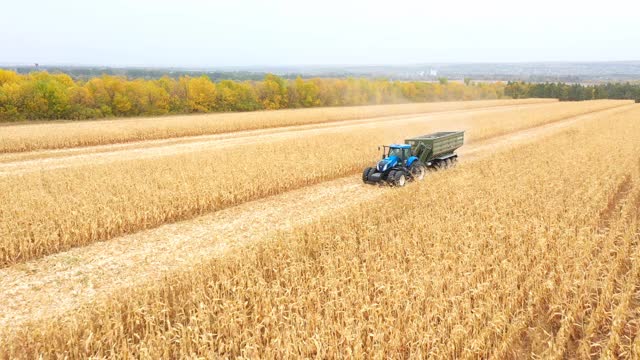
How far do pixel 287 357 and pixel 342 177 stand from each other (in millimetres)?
12757

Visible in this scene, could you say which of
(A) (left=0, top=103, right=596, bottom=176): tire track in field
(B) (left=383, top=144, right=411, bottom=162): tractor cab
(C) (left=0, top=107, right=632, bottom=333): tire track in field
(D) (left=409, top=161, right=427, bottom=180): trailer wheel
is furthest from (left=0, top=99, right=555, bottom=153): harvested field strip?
(D) (left=409, top=161, right=427, bottom=180): trailer wheel

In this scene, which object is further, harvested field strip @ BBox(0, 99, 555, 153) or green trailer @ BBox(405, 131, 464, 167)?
harvested field strip @ BBox(0, 99, 555, 153)

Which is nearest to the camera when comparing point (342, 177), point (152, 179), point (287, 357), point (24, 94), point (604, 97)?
point (287, 357)

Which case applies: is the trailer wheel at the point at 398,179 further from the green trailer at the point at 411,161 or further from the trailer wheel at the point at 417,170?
the trailer wheel at the point at 417,170

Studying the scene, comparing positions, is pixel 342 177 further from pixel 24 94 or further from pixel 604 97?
pixel 604 97

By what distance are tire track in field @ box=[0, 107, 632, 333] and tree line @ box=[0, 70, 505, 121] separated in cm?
3841

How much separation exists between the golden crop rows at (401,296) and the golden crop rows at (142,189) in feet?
13.4

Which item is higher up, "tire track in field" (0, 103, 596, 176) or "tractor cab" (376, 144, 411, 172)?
"tractor cab" (376, 144, 411, 172)

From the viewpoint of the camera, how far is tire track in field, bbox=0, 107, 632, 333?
7.88 m

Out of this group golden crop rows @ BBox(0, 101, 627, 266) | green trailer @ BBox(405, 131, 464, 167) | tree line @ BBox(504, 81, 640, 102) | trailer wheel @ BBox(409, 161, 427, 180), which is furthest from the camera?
tree line @ BBox(504, 81, 640, 102)

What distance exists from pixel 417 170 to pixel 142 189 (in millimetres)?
9571

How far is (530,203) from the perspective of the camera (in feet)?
34.7

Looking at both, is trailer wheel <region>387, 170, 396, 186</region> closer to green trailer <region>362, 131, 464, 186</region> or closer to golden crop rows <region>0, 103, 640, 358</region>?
green trailer <region>362, 131, 464, 186</region>

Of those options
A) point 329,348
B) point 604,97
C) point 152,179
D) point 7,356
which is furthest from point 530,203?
point 604,97
